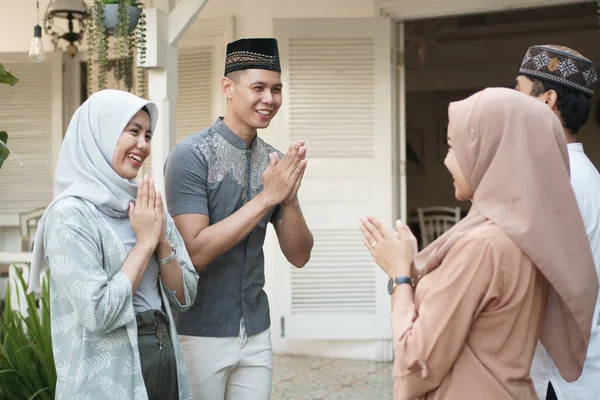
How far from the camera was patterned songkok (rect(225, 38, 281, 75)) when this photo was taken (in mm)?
2539

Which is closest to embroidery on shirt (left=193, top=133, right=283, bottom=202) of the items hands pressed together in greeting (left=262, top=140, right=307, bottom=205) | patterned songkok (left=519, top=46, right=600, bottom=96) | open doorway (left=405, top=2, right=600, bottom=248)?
hands pressed together in greeting (left=262, top=140, right=307, bottom=205)

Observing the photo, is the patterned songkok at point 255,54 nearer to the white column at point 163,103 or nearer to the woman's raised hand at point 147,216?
the woman's raised hand at point 147,216

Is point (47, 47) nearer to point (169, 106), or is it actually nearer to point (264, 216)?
point (169, 106)

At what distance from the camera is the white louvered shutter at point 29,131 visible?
6.16 m

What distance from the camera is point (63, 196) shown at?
6.66 ft

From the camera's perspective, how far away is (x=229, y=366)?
241 centimetres

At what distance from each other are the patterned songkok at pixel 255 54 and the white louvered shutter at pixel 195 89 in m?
3.20

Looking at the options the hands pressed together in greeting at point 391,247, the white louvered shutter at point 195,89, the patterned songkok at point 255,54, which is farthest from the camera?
the white louvered shutter at point 195,89

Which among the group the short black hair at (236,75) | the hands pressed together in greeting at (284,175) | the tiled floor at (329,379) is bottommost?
the tiled floor at (329,379)

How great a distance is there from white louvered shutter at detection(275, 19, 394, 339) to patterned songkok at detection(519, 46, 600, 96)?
298 centimetres

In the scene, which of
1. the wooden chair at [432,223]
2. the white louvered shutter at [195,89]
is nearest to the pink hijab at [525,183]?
the white louvered shutter at [195,89]

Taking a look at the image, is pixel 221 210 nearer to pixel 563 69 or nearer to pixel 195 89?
pixel 563 69

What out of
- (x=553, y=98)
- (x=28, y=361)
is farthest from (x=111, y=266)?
(x=28, y=361)

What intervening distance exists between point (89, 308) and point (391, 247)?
748 millimetres
